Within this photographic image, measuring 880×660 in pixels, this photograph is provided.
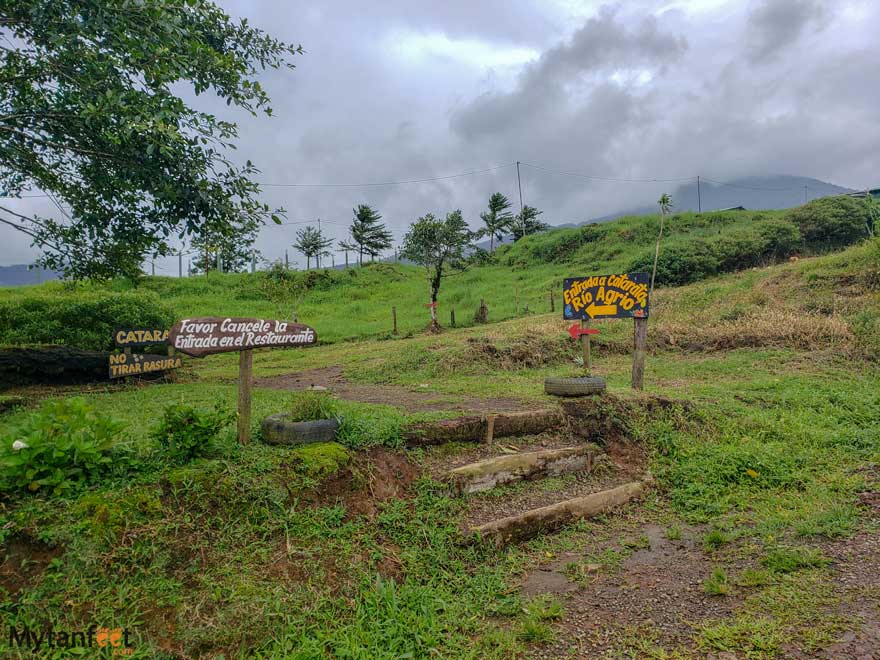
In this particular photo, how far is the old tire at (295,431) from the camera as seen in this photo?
446 cm

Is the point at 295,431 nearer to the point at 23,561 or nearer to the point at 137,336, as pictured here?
the point at 23,561

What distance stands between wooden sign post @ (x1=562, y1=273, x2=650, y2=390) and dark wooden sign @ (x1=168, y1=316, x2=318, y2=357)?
4627 mm

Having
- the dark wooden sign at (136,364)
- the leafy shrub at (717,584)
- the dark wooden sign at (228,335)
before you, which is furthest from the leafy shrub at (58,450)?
the dark wooden sign at (136,364)

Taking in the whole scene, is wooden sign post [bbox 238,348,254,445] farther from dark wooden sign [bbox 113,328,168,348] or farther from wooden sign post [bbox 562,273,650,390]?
dark wooden sign [bbox 113,328,168,348]

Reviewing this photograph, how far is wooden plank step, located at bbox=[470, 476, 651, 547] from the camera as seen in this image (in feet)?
14.7

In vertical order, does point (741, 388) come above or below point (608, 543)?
above

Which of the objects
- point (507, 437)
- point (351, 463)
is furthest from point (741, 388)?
point (351, 463)

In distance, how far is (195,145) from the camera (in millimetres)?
6461

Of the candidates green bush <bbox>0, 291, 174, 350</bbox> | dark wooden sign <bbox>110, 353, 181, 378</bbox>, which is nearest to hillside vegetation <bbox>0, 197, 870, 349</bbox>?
green bush <bbox>0, 291, 174, 350</bbox>

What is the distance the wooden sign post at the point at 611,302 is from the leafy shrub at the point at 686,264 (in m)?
13.4

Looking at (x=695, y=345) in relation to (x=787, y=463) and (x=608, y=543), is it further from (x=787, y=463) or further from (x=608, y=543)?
(x=608, y=543)

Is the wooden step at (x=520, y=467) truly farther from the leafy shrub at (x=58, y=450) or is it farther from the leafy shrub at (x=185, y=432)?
the leafy shrub at (x=58, y=450)

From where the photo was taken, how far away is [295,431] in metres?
4.46

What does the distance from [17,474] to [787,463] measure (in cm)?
721
